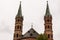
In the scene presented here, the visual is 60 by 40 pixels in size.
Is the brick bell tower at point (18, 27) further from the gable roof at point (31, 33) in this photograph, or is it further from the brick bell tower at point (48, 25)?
the brick bell tower at point (48, 25)

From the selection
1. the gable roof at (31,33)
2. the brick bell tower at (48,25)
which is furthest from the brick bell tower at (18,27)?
the brick bell tower at (48,25)

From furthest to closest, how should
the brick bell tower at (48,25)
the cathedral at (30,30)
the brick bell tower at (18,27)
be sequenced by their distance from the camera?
the brick bell tower at (18,27), the cathedral at (30,30), the brick bell tower at (48,25)

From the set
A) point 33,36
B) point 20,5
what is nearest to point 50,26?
point 33,36

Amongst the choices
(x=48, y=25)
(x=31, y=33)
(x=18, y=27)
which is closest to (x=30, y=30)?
(x=31, y=33)

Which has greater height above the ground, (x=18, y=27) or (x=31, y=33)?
(x=18, y=27)

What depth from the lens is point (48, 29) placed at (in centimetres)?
6272

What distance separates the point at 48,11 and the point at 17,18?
11.7 meters

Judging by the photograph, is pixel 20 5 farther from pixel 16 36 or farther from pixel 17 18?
pixel 16 36

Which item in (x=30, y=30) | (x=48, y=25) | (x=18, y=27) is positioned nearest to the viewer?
(x=48, y=25)

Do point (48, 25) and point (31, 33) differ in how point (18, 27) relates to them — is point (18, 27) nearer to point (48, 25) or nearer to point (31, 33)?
point (31, 33)

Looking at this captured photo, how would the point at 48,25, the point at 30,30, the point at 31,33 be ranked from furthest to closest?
the point at 30,30 < the point at 31,33 < the point at 48,25

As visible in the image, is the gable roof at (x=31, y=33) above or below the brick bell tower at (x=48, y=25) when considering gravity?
below

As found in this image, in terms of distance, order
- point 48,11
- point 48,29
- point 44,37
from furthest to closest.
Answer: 1. point 48,11
2. point 48,29
3. point 44,37

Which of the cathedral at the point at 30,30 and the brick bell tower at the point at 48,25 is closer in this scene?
the brick bell tower at the point at 48,25
